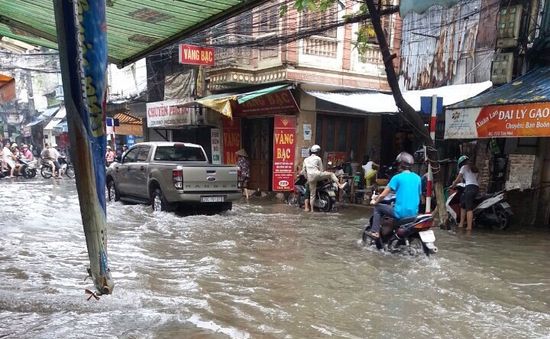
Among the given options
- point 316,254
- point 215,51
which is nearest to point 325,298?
point 316,254

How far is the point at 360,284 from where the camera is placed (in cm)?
546

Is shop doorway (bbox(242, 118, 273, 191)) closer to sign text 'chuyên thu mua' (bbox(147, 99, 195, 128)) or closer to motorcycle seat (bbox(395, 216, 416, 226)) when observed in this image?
sign text 'chuyên thu mua' (bbox(147, 99, 195, 128))

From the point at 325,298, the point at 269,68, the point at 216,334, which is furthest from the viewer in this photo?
the point at 269,68

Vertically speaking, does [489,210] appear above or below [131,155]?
below

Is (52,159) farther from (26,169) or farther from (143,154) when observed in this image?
(143,154)

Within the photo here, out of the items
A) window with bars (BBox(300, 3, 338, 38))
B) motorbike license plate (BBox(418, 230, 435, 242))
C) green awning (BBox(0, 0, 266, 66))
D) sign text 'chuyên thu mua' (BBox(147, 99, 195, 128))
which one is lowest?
motorbike license plate (BBox(418, 230, 435, 242))

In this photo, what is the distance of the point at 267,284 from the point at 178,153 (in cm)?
675

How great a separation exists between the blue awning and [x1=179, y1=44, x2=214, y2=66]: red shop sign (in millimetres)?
7884

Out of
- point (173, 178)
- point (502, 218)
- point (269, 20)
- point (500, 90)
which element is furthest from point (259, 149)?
point (502, 218)

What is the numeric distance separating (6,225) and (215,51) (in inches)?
354

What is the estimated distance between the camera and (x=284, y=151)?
13312 millimetres

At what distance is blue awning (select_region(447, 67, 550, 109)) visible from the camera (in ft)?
25.7

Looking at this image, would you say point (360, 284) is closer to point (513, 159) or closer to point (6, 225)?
point (513, 159)

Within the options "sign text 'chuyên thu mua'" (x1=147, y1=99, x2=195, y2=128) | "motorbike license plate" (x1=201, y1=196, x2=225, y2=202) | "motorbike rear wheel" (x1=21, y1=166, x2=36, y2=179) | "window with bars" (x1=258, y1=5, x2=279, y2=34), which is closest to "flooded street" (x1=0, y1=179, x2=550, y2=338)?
"motorbike license plate" (x1=201, y1=196, x2=225, y2=202)
